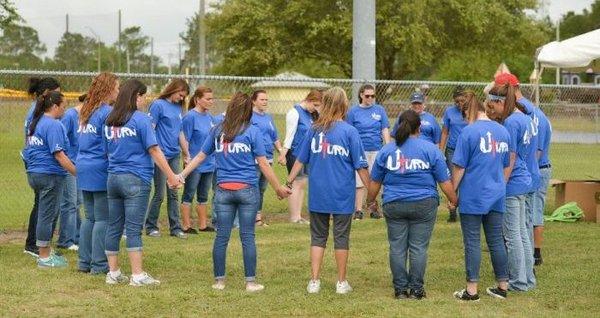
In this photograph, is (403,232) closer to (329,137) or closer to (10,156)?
(329,137)

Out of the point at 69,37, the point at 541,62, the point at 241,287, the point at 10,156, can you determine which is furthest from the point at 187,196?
the point at 69,37

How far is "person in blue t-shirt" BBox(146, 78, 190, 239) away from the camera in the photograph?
412 inches

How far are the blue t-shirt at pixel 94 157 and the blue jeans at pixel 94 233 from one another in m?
0.11

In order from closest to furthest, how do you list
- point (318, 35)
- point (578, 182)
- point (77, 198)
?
point (77, 198) → point (578, 182) → point (318, 35)

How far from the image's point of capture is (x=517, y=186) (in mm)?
7637

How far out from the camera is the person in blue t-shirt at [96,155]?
26.7 ft

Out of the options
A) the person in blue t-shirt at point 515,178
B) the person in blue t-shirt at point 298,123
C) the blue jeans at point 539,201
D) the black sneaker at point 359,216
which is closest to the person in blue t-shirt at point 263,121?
the person in blue t-shirt at point 298,123

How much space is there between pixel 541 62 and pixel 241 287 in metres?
6.76

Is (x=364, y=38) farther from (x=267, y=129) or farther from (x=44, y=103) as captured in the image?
(x=44, y=103)

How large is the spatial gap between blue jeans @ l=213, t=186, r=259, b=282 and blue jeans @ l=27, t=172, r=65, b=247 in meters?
1.92

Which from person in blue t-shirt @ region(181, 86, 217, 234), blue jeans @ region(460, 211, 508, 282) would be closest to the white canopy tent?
person in blue t-shirt @ region(181, 86, 217, 234)

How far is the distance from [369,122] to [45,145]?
15.5ft

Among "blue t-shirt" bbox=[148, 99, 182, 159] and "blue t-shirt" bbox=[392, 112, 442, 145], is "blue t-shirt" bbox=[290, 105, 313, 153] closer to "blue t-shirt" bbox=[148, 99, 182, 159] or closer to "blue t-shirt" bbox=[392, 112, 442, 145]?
"blue t-shirt" bbox=[392, 112, 442, 145]

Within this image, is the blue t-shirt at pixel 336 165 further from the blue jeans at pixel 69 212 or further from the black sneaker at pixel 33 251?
the black sneaker at pixel 33 251
